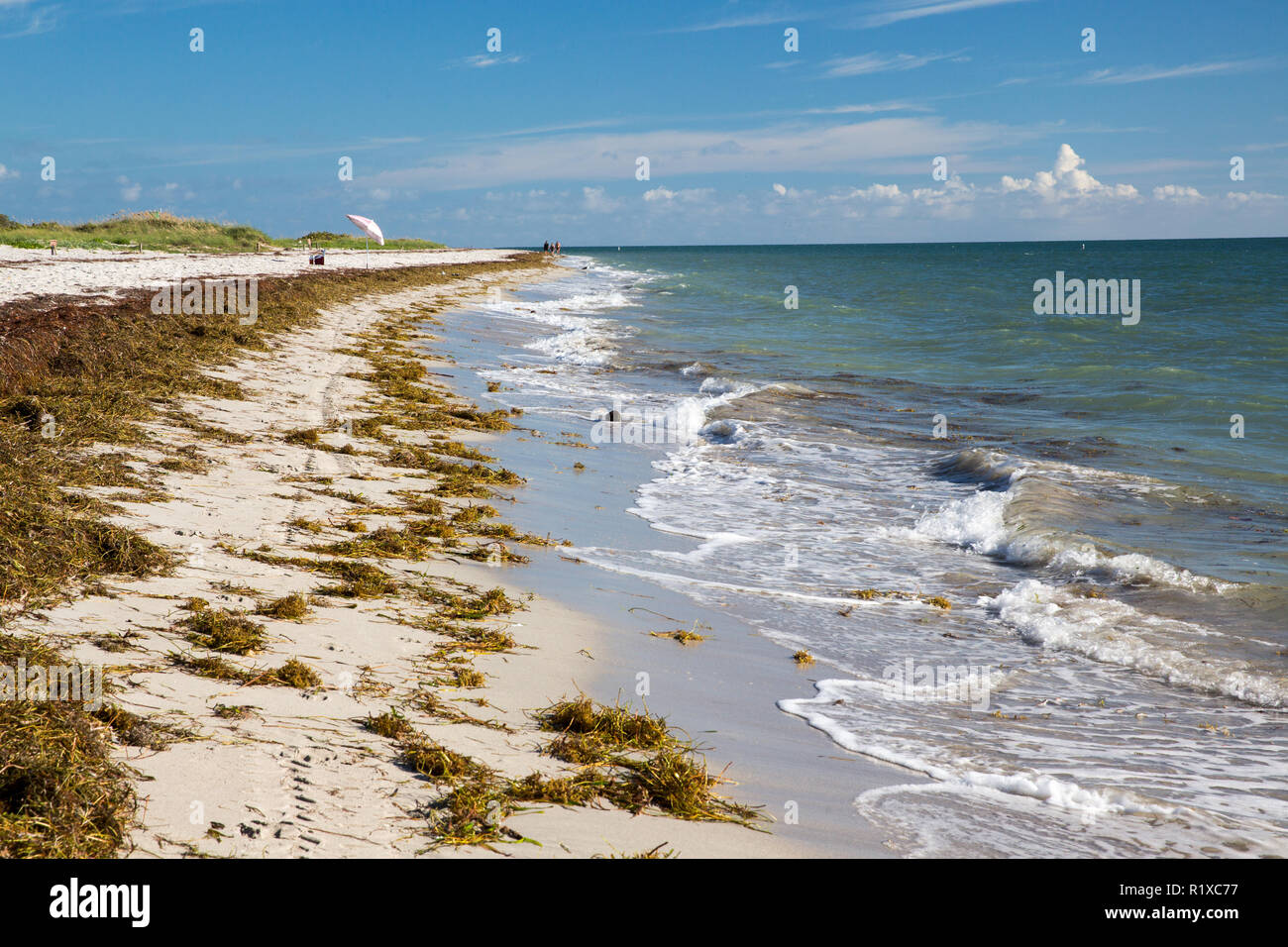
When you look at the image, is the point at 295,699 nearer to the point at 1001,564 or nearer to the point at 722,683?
the point at 722,683

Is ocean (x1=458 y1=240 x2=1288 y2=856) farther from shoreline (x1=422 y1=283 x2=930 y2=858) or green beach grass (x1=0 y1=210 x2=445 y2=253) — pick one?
green beach grass (x1=0 y1=210 x2=445 y2=253)

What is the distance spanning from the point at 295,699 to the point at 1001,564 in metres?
6.16

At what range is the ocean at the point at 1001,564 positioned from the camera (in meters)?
4.05

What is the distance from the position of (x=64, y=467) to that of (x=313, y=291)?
17.3 metres

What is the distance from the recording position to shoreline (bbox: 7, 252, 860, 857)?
9.66 feet

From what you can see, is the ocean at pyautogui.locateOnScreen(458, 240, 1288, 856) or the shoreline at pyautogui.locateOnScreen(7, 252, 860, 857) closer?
the shoreline at pyautogui.locateOnScreen(7, 252, 860, 857)

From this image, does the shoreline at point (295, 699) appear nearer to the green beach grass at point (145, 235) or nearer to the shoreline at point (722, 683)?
the shoreline at point (722, 683)

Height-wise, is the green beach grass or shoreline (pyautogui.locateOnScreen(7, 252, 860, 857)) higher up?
the green beach grass

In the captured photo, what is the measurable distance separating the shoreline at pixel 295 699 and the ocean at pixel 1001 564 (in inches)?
51.6

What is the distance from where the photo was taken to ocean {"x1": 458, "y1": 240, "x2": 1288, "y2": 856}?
405 cm

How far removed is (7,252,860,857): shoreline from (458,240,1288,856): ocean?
51.6 inches

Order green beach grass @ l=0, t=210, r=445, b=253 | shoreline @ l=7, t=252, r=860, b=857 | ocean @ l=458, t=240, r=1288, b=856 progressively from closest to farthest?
shoreline @ l=7, t=252, r=860, b=857, ocean @ l=458, t=240, r=1288, b=856, green beach grass @ l=0, t=210, r=445, b=253

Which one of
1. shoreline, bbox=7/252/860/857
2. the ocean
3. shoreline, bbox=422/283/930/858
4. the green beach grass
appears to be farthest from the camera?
the green beach grass

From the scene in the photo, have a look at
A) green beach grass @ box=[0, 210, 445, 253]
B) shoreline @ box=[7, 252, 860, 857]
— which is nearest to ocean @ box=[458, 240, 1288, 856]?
shoreline @ box=[7, 252, 860, 857]
